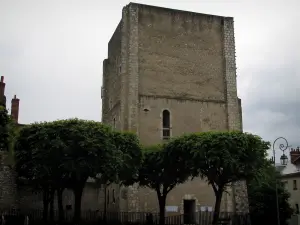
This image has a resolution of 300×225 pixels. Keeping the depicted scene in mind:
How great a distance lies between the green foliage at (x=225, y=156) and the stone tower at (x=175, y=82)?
8.92m

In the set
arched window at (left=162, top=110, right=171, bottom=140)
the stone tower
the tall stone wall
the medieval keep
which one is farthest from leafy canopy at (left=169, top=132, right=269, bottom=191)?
the tall stone wall

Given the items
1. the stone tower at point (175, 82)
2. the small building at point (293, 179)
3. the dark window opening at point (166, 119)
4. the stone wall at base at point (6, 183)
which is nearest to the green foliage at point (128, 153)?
the stone tower at point (175, 82)

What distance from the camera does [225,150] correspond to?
2416 centimetres

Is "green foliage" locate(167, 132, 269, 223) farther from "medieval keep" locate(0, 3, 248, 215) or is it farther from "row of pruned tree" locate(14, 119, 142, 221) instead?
"medieval keep" locate(0, 3, 248, 215)

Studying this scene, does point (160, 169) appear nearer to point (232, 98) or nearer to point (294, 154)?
point (232, 98)

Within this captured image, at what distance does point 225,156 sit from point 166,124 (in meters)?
12.0

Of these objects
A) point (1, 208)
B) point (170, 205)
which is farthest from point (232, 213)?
point (1, 208)

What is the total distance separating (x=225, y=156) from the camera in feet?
78.3

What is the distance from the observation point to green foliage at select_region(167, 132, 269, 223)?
24.2m

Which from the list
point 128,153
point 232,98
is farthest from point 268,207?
point 128,153

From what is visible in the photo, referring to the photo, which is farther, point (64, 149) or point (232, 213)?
point (232, 213)

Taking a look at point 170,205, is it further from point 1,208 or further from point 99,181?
point 1,208

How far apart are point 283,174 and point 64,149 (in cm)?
3061

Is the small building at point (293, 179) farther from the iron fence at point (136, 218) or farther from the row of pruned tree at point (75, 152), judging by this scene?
the row of pruned tree at point (75, 152)
